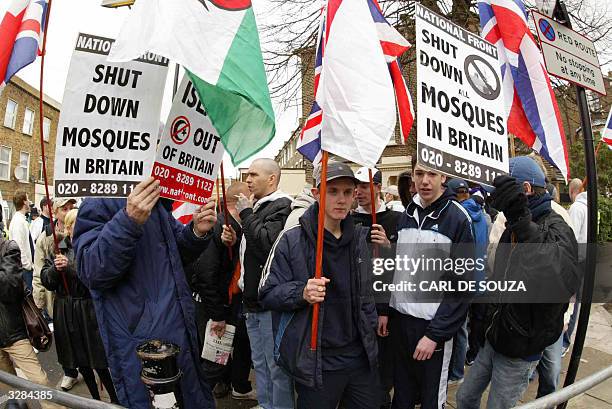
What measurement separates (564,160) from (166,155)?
2.69m

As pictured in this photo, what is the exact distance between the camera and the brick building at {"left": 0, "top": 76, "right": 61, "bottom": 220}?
82.4 feet

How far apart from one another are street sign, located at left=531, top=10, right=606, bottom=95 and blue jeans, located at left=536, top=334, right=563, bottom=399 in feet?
5.98

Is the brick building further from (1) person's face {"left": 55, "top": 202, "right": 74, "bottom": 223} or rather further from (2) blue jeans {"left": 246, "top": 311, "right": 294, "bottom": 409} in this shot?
(2) blue jeans {"left": 246, "top": 311, "right": 294, "bottom": 409}

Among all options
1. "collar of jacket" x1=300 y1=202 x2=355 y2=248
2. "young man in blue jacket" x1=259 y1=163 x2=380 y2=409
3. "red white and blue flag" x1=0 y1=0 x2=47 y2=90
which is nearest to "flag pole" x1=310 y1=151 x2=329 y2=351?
"young man in blue jacket" x1=259 y1=163 x2=380 y2=409

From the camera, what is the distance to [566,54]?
108 inches

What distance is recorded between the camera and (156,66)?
2.31 meters

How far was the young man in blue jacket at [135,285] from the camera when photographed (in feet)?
6.45

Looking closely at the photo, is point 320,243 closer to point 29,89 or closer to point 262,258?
point 262,258

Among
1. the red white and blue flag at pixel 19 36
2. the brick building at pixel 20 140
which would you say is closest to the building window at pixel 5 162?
the brick building at pixel 20 140

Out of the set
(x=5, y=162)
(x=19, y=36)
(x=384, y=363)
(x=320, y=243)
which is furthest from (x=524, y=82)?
(x=5, y=162)

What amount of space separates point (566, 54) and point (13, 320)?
14.5 ft

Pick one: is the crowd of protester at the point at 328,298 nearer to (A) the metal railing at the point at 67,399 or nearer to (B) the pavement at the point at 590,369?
(A) the metal railing at the point at 67,399

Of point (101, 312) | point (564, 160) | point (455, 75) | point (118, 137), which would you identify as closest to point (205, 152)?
point (118, 137)

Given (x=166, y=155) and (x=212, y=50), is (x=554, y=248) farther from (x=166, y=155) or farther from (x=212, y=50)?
(x=166, y=155)
